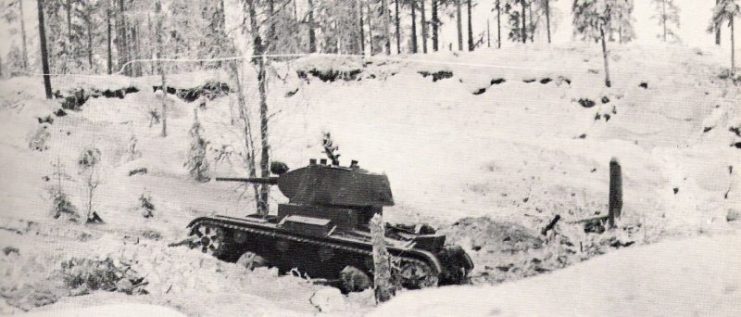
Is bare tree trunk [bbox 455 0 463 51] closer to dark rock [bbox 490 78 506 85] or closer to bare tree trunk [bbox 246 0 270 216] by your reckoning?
dark rock [bbox 490 78 506 85]

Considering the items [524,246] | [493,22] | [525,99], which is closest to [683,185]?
[524,246]

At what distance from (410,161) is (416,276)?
138 centimetres

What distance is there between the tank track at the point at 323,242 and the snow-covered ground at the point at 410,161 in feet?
0.76

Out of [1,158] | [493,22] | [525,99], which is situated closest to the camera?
[1,158]

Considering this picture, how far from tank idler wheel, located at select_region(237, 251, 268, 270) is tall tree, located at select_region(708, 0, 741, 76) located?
4821mm

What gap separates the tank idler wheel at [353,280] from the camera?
5586 millimetres

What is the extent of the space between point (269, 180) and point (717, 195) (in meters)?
4.10

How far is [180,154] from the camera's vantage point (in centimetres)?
603

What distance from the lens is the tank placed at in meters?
5.67

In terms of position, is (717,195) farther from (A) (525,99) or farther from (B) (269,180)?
(B) (269,180)

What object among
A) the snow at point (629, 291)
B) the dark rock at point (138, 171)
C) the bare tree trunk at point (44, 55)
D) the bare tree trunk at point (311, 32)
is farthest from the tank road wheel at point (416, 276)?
the bare tree trunk at point (44, 55)

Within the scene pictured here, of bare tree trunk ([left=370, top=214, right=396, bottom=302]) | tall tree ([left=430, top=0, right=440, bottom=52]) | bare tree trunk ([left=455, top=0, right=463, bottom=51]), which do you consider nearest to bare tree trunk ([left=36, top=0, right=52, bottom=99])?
bare tree trunk ([left=370, top=214, right=396, bottom=302])

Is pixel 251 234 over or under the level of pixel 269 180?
under

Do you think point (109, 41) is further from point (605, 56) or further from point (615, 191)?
point (605, 56)
